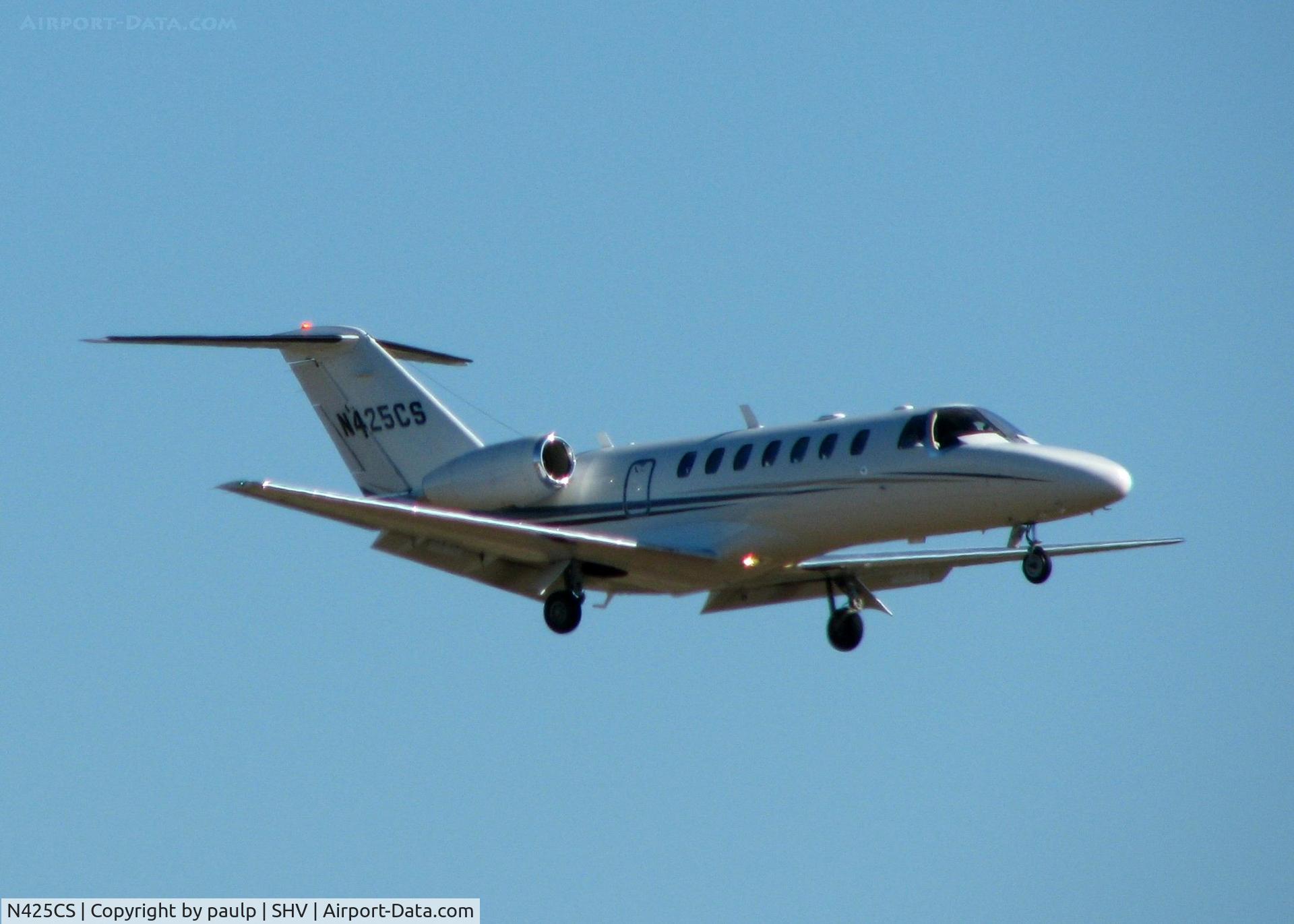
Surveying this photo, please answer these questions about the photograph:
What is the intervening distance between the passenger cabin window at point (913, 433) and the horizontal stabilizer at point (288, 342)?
7.62 m

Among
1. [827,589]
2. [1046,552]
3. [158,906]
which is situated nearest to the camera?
[158,906]

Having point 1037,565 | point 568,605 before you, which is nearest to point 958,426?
point 1037,565

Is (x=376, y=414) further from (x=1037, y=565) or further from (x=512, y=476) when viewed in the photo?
(x=1037, y=565)

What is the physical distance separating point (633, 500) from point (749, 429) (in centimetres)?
149

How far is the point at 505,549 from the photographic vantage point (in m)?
23.4

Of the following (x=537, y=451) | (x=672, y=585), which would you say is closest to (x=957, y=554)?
(x=672, y=585)

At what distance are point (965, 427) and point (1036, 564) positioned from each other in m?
1.63

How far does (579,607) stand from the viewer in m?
23.6

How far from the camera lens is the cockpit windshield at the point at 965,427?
22250 millimetres

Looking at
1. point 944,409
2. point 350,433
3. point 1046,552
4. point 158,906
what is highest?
point 350,433

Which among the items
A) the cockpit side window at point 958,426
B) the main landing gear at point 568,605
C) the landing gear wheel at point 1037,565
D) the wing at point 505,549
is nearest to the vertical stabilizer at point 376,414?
the wing at point 505,549

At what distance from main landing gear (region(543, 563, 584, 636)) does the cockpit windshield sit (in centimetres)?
419

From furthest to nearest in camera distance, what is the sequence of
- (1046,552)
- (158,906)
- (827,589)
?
(827,589) < (1046,552) < (158,906)

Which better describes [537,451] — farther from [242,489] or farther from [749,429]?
[242,489]
